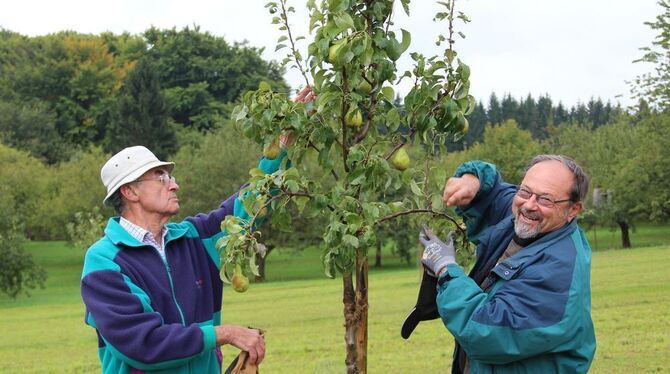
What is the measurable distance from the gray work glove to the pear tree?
249mm

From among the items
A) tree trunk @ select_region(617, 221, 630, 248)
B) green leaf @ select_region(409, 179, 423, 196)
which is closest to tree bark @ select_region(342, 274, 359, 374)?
green leaf @ select_region(409, 179, 423, 196)

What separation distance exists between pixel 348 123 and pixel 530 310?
129 centimetres

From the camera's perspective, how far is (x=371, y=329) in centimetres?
1596

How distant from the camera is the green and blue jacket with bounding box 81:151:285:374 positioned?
4.12 m

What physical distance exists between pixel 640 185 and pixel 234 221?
3881 centimetres

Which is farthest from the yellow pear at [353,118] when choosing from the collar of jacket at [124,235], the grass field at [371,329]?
the grass field at [371,329]

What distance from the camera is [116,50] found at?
77250 millimetres

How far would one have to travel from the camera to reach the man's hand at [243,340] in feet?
13.9

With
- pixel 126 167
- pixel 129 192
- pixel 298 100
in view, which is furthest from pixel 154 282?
pixel 298 100

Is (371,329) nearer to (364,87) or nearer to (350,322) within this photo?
(350,322)

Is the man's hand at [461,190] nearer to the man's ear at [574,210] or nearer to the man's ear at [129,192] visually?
the man's ear at [574,210]

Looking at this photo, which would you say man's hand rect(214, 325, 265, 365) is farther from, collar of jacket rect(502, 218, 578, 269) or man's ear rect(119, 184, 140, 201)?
collar of jacket rect(502, 218, 578, 269)

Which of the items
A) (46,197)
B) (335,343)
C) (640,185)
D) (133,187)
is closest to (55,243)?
(46,197)

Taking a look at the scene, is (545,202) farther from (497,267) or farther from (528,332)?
(528,332)
